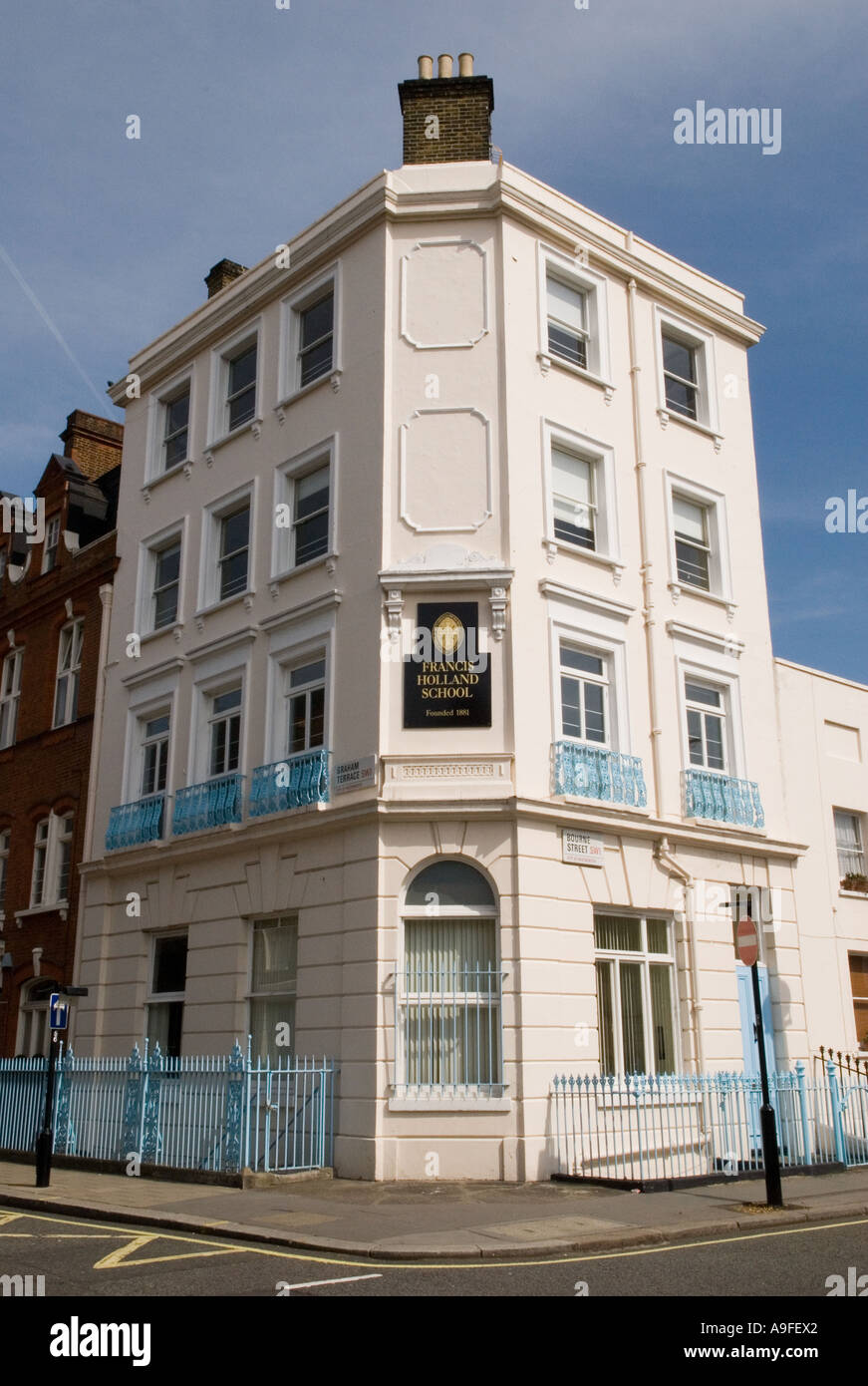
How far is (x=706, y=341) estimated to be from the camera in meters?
22.2

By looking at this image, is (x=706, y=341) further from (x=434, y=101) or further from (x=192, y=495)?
(x=192, y=495)

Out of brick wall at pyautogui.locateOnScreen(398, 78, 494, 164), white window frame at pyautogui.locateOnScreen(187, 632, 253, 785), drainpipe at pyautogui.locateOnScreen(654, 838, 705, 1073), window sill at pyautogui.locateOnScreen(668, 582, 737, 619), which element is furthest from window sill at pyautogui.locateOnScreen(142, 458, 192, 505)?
drainpipe at pyautogui.locateOnScreen(654, 838, 705, 1073)

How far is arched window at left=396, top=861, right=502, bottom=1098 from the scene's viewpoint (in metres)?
15.4

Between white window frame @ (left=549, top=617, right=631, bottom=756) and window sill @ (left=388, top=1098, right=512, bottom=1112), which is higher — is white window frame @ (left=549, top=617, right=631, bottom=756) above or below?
above

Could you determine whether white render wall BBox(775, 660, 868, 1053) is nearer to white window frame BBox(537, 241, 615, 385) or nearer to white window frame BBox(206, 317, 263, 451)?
white window frame BBox(537, 241, 615, 385)

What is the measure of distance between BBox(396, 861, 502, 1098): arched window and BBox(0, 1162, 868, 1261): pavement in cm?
137

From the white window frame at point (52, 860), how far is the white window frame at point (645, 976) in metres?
11.4

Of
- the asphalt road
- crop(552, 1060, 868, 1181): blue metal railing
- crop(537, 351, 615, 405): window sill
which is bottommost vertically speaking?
the asphalt road

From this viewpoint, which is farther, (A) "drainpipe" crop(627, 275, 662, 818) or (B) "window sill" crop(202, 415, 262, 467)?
(B) "window sill" crop(202, 415, 262, 467)

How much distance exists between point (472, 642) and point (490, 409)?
3780mm

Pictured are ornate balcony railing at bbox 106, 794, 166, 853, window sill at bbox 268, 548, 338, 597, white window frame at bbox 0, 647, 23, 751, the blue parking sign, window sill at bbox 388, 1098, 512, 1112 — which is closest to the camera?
window sill at bbox 388, 1098, 512, 1112

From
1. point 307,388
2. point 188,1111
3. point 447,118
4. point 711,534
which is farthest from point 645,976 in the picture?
point 447,118
